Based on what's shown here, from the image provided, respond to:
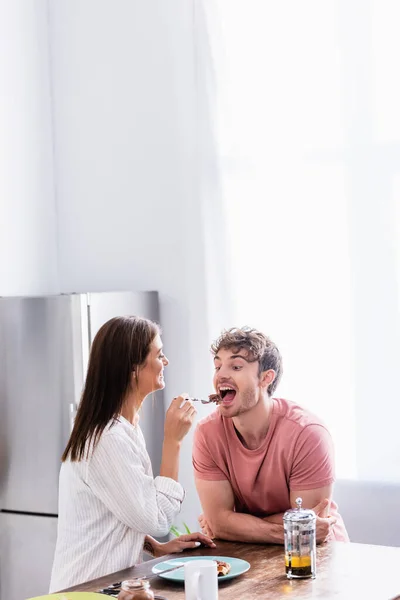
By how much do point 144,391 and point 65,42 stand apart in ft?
Result: 8.56

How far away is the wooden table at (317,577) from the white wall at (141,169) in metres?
1.85

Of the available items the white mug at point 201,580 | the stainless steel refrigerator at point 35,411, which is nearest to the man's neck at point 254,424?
the white mug at point 201,580

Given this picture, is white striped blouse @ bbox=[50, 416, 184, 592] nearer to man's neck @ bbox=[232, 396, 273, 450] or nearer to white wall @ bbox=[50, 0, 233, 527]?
man's neck @ bbox=[232, 396, 273, 450]

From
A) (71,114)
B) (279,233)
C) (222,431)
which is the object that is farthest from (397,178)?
(71,114)

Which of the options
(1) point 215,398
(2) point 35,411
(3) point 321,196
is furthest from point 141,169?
(1) point 215,398

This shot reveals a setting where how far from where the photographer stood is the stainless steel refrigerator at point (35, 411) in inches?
158

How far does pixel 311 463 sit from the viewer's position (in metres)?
2.86

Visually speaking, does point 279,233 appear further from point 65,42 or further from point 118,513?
point 118,513

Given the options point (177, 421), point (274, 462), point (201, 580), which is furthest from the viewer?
point (274, 462)

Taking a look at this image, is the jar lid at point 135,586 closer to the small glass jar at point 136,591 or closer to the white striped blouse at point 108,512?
the small glass jar at point 136,591

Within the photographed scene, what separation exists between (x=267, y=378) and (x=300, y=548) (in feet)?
2.63

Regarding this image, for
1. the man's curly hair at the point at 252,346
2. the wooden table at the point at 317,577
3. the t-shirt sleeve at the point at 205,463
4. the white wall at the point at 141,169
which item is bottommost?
the wooden table at the point at 317,577

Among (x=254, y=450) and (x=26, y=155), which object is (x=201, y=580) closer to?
(x=254, y=450)

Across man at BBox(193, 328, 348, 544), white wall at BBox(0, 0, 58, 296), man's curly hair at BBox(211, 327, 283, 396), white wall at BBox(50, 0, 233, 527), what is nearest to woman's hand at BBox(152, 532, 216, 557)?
man at BBox(193, 328, 348, 544)
